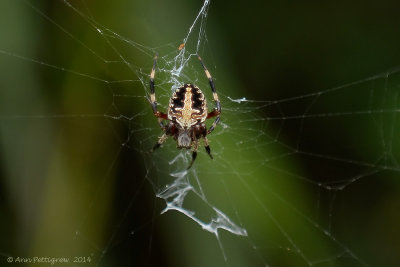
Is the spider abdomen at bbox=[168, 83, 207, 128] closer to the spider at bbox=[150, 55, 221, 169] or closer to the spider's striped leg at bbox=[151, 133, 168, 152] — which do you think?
the spider at bbox=[150, 55, 221, 169]

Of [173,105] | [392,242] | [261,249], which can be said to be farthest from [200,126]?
[392,242]

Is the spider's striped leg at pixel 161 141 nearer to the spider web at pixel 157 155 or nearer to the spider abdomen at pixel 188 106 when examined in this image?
the spider web at pixel 157 155

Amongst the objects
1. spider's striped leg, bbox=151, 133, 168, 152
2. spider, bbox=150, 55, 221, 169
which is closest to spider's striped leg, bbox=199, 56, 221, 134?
spider, bbox=150, 55, 221, 169

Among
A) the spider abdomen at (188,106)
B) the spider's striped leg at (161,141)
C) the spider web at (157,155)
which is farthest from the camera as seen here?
the spider's striped leg at (161,141)

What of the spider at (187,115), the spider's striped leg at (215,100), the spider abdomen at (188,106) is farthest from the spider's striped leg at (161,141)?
the spider's striped leg at (215,100)

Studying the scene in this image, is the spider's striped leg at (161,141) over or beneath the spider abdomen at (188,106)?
beneath

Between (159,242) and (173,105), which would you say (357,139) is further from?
(159,242)
